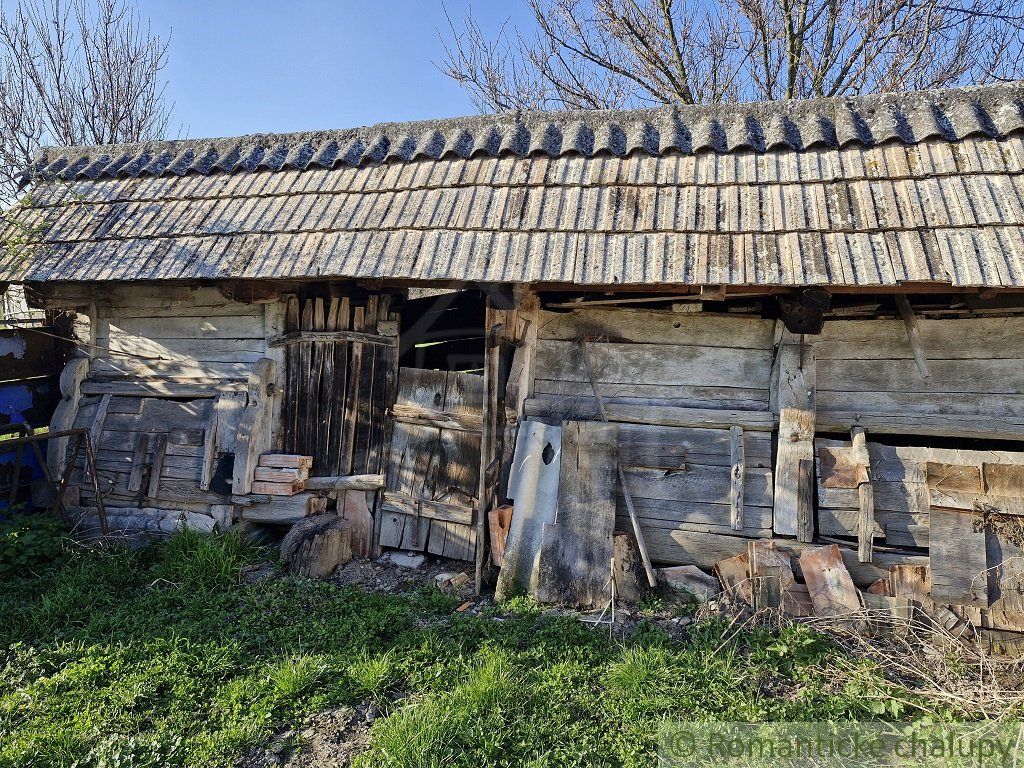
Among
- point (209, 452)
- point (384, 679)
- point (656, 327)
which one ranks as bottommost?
point (384, 679)

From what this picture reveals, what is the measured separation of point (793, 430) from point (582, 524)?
1.77m

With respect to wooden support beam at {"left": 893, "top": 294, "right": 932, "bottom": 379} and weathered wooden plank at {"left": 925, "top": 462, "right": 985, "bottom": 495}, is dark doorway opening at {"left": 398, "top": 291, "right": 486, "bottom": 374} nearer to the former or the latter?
wooden support beam at {"left": 893, "top": 294, "right": 932, "bottom": 379}

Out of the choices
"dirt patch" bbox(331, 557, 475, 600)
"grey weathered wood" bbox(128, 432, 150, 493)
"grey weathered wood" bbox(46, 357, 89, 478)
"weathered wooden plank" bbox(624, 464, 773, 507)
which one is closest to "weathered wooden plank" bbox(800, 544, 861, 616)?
"weathered wooden plank" bbox(624, 464, 773, 507)

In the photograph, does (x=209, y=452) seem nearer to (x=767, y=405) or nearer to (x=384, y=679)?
(x=384, y=679)

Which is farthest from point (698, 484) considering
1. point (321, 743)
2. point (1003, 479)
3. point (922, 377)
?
point (321, 743)

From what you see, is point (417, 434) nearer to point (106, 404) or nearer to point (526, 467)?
point (526, 467)

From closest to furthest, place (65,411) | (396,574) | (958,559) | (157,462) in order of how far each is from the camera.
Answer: (958,559), (396,574), (157,462), (65,411)

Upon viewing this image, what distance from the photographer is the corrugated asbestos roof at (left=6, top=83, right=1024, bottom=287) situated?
438 cm

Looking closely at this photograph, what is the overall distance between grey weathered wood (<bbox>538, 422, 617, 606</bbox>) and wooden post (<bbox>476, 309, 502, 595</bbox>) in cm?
61

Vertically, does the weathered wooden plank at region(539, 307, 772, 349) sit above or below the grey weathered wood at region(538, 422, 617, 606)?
above

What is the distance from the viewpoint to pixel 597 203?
512cm

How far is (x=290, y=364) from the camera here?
622 cm

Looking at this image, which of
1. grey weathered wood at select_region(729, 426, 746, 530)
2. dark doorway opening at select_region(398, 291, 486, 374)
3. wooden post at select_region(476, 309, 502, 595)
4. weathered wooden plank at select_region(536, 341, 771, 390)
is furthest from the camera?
dark doorway opening at select_region(398, 291, 486, 374)

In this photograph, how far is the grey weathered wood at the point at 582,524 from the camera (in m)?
4.89
